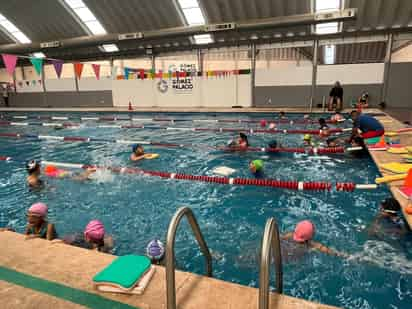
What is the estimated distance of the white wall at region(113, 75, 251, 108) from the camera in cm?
1866

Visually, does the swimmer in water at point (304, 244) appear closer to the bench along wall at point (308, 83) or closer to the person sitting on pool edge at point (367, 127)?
the person sitting on pool edge at point (367, 127)

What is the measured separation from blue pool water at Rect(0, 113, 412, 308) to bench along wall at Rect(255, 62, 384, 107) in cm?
1129

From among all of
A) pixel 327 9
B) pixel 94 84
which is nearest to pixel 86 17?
pixel 94 84

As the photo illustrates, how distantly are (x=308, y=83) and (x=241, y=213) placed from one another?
14.8m

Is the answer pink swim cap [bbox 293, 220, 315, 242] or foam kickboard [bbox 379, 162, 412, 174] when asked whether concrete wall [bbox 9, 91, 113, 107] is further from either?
pink swim cap [bbox 293, 220, 315, 242]

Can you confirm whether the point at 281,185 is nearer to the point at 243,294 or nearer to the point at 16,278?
the point at 243,294

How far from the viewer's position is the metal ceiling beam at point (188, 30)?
13672mm

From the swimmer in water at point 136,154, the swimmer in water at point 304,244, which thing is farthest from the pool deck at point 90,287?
the swimmer in water at point 136,154

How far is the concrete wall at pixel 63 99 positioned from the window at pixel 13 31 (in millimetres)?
4678

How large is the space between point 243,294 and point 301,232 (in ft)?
5.38

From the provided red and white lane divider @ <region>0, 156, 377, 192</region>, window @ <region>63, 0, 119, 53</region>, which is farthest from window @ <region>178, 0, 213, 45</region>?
red and white lane divider @ <region>0, 156, 377, 192</region>

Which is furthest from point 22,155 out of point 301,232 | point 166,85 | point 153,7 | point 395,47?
point 395,47

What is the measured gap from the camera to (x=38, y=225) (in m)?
3.45

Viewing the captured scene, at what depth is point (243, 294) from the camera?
6.61 ft
